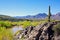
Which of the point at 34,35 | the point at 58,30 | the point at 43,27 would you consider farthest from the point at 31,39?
the point at 58,30

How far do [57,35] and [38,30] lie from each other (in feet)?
14.7

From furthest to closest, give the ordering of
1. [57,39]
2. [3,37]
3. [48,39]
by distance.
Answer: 1. [3,37]
2. [48,39]
3. [57,39]

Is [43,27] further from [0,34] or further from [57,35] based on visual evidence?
[0,34]

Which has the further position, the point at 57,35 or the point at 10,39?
the point at 10,39

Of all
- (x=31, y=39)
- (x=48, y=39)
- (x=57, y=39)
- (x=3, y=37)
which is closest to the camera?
(x=57, y=39)

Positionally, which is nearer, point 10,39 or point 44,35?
point 44,35

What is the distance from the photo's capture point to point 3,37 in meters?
36.0

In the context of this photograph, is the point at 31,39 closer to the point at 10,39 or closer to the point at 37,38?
the point at 37,38

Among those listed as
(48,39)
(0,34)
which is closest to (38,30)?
(48,39)

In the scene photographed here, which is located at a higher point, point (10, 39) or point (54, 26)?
point (54, 26)

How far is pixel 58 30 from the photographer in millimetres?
31344

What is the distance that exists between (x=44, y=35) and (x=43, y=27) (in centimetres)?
203

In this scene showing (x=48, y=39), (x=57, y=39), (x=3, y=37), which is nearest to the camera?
(x=57, y=39)

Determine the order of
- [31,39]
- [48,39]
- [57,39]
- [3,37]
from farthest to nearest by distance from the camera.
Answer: [3,37] → [31,39] → [48,39] → [57,39]
